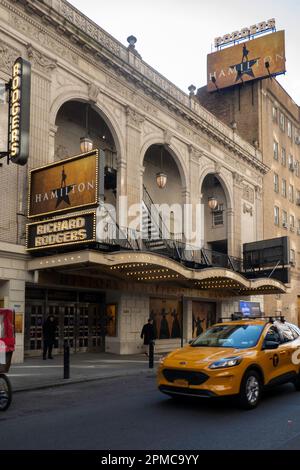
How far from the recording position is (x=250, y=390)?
888 centimetres

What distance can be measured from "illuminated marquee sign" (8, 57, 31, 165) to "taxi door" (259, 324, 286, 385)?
383 inches

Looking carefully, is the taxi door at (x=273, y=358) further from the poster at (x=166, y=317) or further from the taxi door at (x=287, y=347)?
the poster at (x=166, y=317)

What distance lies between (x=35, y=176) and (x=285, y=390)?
11.5 metres

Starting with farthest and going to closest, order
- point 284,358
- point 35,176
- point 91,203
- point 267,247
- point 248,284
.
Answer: point 267,247 < point 248,284 < point 35,176 < point 91,203 < point 284,358

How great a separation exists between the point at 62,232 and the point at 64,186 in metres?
1.62

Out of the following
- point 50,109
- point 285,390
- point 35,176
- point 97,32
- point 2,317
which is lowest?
point 285,390

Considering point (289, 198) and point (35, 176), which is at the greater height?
point (289, 198)

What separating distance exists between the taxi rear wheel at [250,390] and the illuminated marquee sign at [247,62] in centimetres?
3510

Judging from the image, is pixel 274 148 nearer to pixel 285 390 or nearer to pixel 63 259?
pixel 63 259

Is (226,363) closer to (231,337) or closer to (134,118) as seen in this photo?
(231,337)

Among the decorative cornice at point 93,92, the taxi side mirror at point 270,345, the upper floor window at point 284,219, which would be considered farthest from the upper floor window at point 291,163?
the taxi side mirror at point 270,345

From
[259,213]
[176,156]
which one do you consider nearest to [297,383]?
[176,156]

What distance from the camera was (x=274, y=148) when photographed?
137 feet

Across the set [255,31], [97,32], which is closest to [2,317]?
[97,32]
